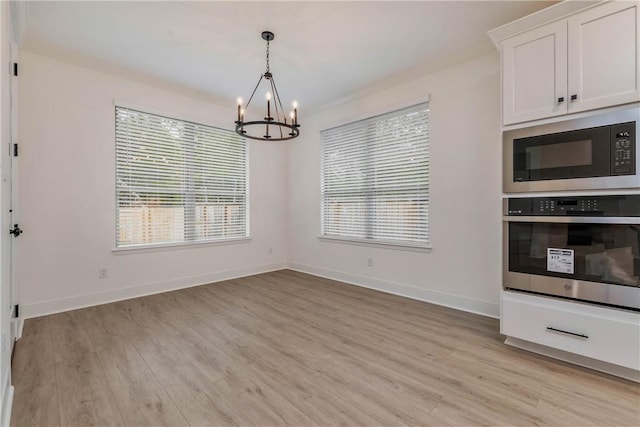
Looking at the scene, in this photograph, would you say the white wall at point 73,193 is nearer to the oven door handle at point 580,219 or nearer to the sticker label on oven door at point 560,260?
the oven door handle at point 580,219

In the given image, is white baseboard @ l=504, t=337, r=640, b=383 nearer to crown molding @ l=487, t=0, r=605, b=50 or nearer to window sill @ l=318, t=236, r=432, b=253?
window sill @ l=318, t=236, r=432, b=253

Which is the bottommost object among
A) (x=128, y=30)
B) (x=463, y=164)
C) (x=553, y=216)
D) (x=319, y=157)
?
(x=553, y=216)

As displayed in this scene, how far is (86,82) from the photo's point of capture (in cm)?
341

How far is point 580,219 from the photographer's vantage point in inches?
82.4

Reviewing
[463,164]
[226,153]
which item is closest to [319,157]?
[226,153]

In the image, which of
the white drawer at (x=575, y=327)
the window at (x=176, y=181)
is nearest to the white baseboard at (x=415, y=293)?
the white drawer at (x=575, y=327)

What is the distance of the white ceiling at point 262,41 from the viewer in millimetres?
2504

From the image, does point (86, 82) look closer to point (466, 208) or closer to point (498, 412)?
point (466, 208)

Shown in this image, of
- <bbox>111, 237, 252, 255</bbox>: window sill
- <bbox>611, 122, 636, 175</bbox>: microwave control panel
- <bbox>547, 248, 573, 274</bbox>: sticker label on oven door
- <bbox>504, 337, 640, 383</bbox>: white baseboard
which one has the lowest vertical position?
<bbox>504, 337, 640, 383</bbox>: white baseboard

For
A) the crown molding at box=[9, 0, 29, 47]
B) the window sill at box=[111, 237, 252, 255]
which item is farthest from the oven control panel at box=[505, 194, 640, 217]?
the crown molding at box=[9, 0, 29, 47]

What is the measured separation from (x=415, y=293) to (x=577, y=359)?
5.59ft

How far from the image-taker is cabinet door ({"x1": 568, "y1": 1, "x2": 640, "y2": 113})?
1.89 m

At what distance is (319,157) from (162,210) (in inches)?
101

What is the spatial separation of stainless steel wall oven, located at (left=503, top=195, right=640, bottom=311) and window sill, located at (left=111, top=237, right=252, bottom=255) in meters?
3.84
